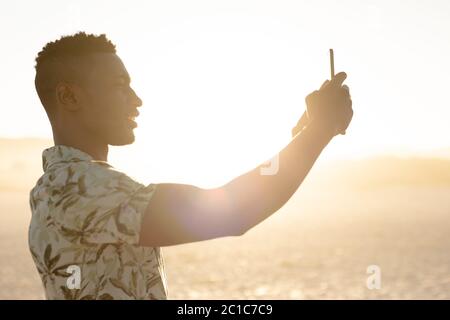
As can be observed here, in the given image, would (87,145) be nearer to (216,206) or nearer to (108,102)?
(108,102)

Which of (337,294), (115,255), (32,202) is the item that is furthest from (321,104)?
(337,294)

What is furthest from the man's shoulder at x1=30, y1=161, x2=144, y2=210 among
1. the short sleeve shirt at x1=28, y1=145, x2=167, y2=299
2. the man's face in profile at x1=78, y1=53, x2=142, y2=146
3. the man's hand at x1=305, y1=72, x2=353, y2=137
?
the man's hand at x1=305, y1=72, x2=353, y2=137

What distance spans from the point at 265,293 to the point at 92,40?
170411 mm

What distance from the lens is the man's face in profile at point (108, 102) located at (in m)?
4.04

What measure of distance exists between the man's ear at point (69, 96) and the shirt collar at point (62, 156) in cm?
22

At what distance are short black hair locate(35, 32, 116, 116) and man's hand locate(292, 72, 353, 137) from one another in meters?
1.20

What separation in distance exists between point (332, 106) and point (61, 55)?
153 centimetres

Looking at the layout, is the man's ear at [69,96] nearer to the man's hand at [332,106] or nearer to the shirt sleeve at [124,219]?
the shirt sleeve at [124,219]

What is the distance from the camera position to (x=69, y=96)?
407 centimetres

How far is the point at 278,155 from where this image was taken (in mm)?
3605

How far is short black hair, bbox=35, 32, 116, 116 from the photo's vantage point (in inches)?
163

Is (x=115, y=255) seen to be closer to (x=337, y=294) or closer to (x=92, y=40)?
(x=92, y=40)

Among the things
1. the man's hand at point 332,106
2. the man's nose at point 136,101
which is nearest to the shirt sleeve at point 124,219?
the man's nose at point 136,101
